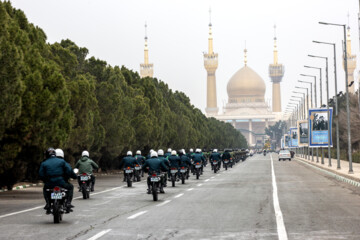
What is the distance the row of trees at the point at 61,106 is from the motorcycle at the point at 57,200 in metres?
10.3

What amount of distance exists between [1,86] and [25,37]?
5.22 metres

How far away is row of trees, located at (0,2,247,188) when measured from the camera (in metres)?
26.1

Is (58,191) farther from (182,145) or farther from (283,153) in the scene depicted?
(283,153)

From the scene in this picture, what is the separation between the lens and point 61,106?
3100 centimetres

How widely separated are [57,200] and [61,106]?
16.4m

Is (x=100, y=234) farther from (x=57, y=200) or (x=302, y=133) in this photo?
(x=302, y=133)

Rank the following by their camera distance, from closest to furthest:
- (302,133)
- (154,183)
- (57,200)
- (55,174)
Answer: (57,200) < (55,174) < (154,183) < (302,133)

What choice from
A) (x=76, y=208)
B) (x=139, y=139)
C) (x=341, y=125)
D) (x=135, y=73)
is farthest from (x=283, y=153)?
(x=76, y=208)

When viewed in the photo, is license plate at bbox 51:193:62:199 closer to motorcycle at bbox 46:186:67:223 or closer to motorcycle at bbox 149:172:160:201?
motorcycle at bbox 46:186:67:223

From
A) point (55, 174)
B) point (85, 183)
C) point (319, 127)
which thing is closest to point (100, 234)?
point (55, 174)

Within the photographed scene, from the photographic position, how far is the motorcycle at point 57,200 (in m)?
14.8

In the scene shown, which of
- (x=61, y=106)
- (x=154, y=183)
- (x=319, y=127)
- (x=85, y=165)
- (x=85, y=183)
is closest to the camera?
(x=154, y=183)

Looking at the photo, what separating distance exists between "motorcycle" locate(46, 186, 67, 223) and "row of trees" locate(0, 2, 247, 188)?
405 inches

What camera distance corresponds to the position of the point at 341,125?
3506 inches
